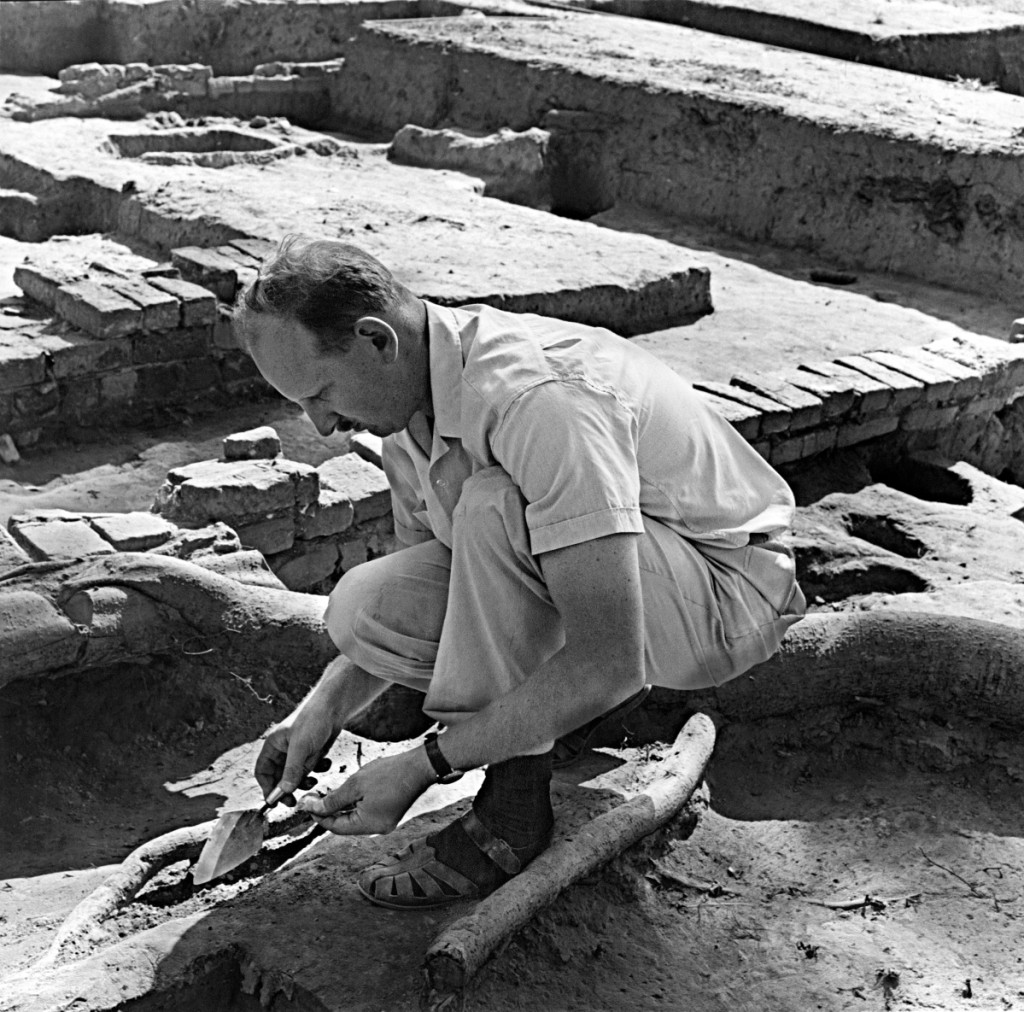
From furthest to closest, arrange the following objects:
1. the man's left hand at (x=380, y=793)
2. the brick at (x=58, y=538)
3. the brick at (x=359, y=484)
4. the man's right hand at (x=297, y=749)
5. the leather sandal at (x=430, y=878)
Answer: the brick at (x=359, y=484) < the brick at (x=58, y=538) < the man's right hand at (x=297, y=749) < the leather sandal at (x=430, y=878) < the man's left hand at (x=380, y=793)

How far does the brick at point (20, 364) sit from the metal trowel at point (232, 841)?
3.20 meters

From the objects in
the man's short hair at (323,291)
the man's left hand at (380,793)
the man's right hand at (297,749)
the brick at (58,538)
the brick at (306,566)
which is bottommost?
the brick at (306,566)

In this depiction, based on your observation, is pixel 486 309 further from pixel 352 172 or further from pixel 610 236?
pixel 352 172

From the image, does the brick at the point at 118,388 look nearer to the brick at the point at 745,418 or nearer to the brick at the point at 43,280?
the brick at the point at 43,280

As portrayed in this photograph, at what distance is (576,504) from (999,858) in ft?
4.27

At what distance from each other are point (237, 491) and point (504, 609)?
7.49ft

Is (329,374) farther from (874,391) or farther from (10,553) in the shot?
(874,391)

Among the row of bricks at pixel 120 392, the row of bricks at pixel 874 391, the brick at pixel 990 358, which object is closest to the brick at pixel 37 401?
the row of bricks at pixel 120 392

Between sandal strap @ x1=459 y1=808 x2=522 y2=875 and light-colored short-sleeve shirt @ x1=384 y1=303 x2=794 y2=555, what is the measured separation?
0.52m

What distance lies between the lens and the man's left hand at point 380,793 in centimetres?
228

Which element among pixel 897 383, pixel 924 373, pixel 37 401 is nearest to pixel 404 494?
pixel 37 401

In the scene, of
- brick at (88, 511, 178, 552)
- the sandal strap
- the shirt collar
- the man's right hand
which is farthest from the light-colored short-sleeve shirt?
brick at (88, 511, 178, 552)

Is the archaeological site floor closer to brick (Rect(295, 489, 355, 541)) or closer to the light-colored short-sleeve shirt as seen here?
brick (Rect(295, 489, 355, 541))

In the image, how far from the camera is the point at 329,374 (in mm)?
2254
